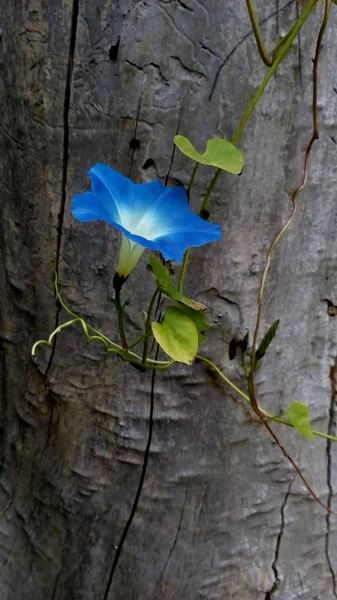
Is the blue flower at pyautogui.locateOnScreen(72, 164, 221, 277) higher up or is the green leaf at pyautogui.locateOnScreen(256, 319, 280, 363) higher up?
the blue flower at pyautogui.locateOnScreen(72, 164, 221, 277)

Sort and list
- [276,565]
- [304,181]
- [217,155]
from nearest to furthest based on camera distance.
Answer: [217,155] → [304,181] → [276,565]

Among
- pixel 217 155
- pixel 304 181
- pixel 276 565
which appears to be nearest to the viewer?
pixel 217 155

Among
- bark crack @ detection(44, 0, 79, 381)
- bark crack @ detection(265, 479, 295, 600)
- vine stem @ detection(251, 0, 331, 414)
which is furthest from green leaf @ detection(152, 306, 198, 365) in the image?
bark crack @ detection(265, 479, 295, 600)

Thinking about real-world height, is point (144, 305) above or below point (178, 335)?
above

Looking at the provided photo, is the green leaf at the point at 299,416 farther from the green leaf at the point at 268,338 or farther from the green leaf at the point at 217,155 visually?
the green leaf at the point at 217,155

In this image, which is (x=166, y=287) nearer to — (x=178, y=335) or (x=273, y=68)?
(x=178, y=335)

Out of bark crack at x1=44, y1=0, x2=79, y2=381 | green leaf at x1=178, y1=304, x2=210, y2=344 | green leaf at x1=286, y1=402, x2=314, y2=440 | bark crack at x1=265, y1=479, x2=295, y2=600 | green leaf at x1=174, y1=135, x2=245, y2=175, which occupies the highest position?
bark crack at x1=44, y1=0, x2=79, y2=381

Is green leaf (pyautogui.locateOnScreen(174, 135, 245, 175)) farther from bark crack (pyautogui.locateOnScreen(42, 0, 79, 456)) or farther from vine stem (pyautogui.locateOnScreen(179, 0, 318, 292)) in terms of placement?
bark crack (pyautogui.locateOnScreen(42, 0, 79, 456))

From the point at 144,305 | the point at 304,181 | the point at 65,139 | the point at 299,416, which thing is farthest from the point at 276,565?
the point at 65,139
